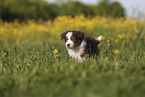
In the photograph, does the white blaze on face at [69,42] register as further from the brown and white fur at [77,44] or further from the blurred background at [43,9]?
the blurred background at [43,9]

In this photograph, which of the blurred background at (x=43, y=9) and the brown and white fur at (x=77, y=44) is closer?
the brown and white fur at (x=77, y=44)

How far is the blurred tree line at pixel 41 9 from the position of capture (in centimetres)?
1293

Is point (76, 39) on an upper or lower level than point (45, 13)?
lower

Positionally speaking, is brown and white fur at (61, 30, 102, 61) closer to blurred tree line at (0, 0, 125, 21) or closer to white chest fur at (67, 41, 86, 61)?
white chest fur at (67, 41, 86, 61)

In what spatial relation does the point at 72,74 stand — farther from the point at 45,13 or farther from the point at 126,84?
the point at 45,13

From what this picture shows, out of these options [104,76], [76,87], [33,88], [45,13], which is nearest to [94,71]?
[104,76]

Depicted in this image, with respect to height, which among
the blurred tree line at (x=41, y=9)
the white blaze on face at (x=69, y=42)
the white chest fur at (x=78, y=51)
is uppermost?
the blurred tree line at (x=41, y=9)

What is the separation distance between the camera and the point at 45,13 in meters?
15.5

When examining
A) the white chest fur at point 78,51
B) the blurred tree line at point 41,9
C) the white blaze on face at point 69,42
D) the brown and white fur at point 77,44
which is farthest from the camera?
the blurred tree line at point 41,9

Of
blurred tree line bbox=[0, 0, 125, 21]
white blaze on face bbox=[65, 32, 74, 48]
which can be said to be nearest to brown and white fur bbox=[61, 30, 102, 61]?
white blaze on face bbox=[65, 32, 74, 48]

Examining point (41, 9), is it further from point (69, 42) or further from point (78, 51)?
point (69, 42)

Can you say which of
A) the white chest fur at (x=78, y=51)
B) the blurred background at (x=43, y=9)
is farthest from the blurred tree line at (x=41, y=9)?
the white chest fur at (x=78, y=51)

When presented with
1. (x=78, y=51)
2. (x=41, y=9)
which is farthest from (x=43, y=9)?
(x=78, y=51)

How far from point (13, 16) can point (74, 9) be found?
5.27m
